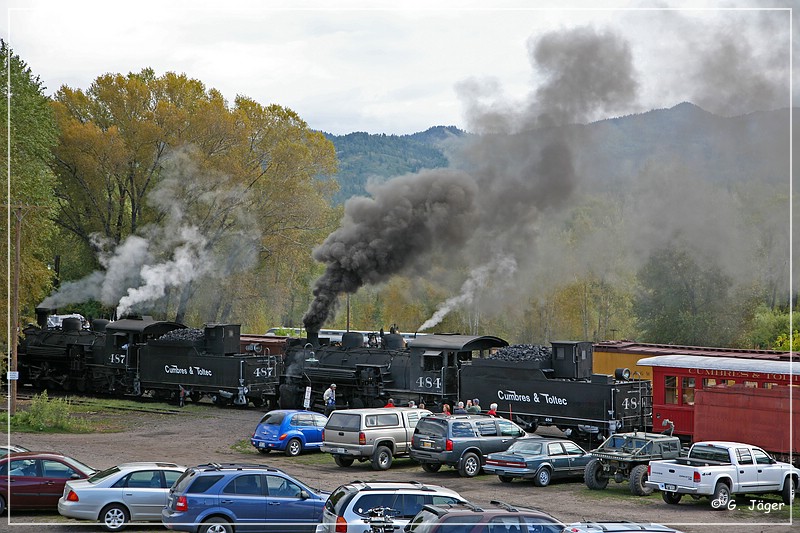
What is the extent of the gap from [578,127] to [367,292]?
40.5 metres

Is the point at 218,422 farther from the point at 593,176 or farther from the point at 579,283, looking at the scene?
the point at 579,283

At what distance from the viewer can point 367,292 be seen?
85.6 meters

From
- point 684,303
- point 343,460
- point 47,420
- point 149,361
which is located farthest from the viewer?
point 684,303

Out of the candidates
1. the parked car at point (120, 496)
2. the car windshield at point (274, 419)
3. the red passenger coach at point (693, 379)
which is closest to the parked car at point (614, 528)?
the parked car at point (120, 496)

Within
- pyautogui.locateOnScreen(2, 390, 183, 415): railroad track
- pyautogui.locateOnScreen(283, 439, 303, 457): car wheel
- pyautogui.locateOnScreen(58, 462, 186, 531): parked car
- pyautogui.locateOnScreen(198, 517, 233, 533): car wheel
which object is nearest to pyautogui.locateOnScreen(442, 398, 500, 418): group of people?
pyautogui.locateOnScreen(283, 439, 303, 457): car wheel

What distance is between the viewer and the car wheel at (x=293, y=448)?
26.4 metres

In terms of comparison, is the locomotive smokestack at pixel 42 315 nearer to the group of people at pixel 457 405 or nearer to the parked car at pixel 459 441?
the group of people at pixel 457 405

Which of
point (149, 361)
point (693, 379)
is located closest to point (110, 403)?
point (149, 361)

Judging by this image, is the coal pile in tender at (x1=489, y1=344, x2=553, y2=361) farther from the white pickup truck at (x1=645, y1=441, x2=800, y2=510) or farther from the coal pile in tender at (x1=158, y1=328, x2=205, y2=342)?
the coal pile in tender at (x1=158, y1=328, x2=205, y2=342)

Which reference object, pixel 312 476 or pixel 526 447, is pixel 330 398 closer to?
pixel 312 476

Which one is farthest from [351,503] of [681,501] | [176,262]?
[176,262]

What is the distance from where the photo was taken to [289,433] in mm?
26562

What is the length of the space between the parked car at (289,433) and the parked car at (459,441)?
14.9ft

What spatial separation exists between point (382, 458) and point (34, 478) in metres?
8.75
